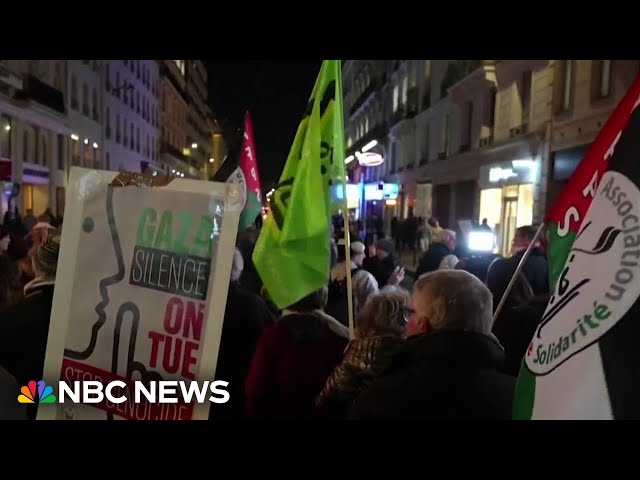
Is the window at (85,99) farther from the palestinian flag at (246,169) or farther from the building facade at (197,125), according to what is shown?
the building facade at (197,125)

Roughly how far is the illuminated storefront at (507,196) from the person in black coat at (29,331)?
1589 cm

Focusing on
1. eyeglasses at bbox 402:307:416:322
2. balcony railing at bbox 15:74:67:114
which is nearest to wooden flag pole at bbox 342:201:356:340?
eyeglasses at bbox 402:307:416:322

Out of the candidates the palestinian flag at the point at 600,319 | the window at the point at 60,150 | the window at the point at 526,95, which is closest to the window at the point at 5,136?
the window at the point at 60,150

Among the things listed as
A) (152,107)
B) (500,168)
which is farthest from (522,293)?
(152,107)

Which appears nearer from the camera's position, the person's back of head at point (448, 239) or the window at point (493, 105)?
the person's back of head at point (448, 239)

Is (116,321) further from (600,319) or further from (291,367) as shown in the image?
(600,319)

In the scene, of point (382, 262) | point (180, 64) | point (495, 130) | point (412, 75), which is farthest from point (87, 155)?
point (180, 64)

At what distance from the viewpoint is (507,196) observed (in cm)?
2105

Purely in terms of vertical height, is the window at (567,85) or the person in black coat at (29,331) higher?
the window at (567,85)

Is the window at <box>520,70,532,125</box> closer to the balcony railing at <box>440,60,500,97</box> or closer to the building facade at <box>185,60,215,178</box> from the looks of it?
the balcony railing at <box>440,60,500,97</box>

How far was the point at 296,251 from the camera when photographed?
3453 mm

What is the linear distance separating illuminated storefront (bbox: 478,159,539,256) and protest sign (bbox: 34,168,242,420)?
16288mm

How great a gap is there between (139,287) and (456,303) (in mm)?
1197

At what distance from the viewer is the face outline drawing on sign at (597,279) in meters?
1.71
